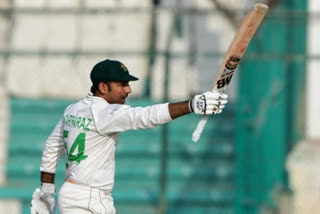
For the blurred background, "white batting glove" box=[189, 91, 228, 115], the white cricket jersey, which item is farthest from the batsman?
the blurred background

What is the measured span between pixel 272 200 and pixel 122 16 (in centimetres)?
239

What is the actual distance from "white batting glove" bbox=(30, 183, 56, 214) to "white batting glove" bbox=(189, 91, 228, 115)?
125 cm

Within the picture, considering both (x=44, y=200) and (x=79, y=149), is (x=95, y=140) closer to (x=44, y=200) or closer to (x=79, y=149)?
(x=79, y=149)

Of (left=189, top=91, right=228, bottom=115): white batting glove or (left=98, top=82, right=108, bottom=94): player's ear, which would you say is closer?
(left=189, top=91, right=228, bottom=115): white batting glove

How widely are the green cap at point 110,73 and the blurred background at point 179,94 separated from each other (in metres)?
3.44

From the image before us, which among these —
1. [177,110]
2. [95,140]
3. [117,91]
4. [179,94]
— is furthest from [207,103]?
[179,94]

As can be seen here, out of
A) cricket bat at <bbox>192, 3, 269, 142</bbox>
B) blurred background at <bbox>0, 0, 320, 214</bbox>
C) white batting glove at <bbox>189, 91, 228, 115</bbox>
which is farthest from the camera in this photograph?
blurred background at <bbox>0, 0, 320, 214</bbox>

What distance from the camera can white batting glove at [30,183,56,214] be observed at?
5.69m

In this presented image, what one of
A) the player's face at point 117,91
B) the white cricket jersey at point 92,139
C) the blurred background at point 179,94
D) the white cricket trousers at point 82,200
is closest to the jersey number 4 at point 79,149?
the white cricket jersey at point 92,139

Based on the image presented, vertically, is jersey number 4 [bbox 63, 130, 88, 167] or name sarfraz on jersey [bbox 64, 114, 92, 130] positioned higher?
name sarfraz on jersey [bbox 64, 114, 92, 130]

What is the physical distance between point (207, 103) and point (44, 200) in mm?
1423

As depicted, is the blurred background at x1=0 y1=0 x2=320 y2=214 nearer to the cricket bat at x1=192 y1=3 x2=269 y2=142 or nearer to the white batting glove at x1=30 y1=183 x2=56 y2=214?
the white batting glove at x1=30 y1=183 x2=56 y2=214

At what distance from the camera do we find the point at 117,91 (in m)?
5.26

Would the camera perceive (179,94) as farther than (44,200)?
Yes
